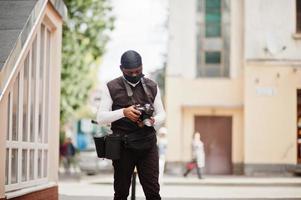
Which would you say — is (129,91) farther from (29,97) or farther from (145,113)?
(29,97)

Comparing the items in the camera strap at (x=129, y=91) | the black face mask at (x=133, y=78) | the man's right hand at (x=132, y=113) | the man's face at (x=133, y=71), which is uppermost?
the man's face at (x=133, y=71)

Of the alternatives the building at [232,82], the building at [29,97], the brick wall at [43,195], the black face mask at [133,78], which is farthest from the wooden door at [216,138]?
the black face mask at [133,78]

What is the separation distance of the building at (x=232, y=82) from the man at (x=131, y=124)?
22143 mm

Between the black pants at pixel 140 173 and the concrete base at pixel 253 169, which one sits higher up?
the black pants at pixel 140 173

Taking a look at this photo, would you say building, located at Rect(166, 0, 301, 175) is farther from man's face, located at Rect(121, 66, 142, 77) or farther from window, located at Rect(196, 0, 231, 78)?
man's face, located at Rect(121, 66, 142, 77)

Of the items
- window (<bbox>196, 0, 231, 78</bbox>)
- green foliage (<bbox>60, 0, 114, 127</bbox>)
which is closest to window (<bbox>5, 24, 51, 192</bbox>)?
green foliage (<bbox>60, 0, 114, 127</bbox>)

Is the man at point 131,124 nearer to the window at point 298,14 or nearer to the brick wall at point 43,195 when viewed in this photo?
the brick wall at point 43,195

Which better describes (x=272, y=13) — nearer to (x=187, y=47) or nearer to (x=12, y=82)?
(x=187, y=47)

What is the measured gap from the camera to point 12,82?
26.1 ft

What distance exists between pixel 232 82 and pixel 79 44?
5.98 meters

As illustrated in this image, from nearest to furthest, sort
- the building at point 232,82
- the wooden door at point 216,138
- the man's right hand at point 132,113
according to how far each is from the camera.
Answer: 1. the man's right hand at point 132,113
2. the building at point 232,82
3. the wooden door at point 216,138

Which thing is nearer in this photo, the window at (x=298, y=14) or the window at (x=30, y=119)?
the window at (x=30, y=119)

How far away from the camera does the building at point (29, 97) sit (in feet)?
25.8

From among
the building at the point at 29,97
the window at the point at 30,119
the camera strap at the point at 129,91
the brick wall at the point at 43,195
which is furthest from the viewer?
the brick wall at the point at 43,195
